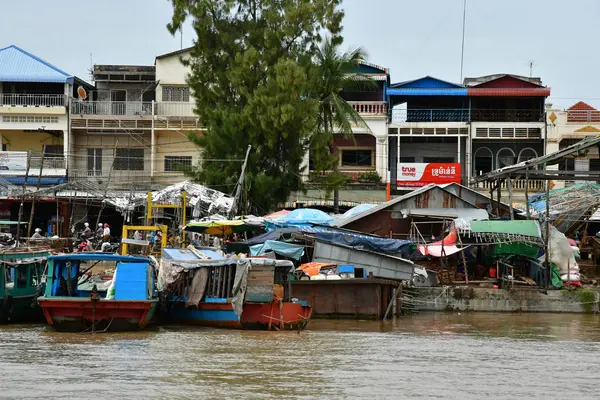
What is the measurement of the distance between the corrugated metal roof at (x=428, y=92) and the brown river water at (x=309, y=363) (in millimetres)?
22056

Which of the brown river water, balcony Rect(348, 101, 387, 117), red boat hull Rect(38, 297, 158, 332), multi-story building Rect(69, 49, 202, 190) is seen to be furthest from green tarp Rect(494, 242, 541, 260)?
multi-story building Rect(69, 49, 202, 190)

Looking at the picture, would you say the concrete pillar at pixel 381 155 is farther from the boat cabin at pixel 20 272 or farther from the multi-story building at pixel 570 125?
the boat cabin at pixel 20 272

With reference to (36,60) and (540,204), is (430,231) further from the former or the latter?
(36,60)

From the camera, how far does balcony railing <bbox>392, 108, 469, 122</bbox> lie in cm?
4541

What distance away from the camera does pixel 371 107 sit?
45.0 meters

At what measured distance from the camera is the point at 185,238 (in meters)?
34.2

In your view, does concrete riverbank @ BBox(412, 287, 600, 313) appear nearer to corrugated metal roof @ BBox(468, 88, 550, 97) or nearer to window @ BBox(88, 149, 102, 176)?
corrugated metal roof @ BBox(468, 88, 550, 97)

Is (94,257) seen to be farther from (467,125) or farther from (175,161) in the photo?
(467,125)

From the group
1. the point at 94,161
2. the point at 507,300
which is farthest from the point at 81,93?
the point at 507,300

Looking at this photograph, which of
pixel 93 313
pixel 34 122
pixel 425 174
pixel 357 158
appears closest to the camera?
pixel 93 313

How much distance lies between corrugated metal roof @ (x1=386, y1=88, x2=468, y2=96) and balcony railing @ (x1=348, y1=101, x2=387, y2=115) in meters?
0.83

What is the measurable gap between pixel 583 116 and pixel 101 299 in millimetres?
29549

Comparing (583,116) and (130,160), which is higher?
(583,116)

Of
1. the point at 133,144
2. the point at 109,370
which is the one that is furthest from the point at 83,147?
the point at 109,370
